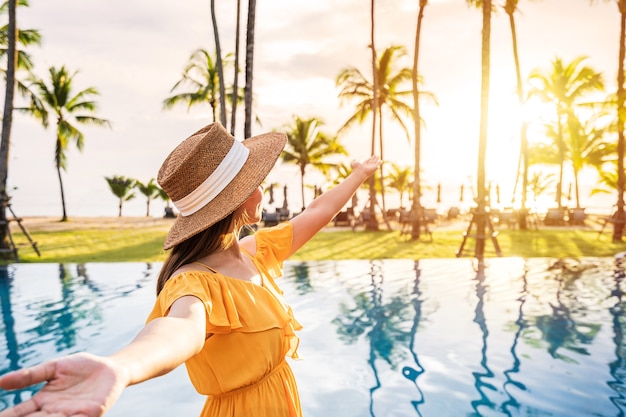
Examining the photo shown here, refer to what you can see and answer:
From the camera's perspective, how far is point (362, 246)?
15539 millimetres

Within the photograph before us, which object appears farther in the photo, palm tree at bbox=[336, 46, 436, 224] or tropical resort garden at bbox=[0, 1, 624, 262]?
palm tree at bbox=[336, 46, 436, 224]

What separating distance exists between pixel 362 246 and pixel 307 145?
2015cm

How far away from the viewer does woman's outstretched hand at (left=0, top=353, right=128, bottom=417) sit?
0.77m

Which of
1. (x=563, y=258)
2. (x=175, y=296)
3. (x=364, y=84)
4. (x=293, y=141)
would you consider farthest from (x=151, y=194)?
(x=175, y=296)

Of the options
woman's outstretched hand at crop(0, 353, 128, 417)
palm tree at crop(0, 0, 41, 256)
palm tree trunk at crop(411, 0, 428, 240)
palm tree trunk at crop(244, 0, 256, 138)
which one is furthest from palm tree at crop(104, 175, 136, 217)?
woman's outstretched hand at crop(0, 353, 128, 417)

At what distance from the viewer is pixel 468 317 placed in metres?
7.38

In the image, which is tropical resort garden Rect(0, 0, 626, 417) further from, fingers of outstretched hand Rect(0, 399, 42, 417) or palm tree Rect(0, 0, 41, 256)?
fingers of outstretched hand Rect(0, 399, 42, 417)

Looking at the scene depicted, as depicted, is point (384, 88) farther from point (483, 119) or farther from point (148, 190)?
point (148, 190)

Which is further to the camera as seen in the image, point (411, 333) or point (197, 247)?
point (411, 333)

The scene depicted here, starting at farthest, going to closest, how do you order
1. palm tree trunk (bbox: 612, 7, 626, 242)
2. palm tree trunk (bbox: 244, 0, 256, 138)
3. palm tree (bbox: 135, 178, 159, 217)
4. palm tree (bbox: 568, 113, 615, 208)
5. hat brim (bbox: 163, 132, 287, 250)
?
palm tree (bbox: 135, 178, 159, 217), palm tree (bbox: 568, 113, 615, 208), palm tree trunk (bbox: 612, 7, 626, 242), palm tree trunk (bbox: 244, 0, 256, 138), hat brim (bbox: 163, 132, 287, 250)

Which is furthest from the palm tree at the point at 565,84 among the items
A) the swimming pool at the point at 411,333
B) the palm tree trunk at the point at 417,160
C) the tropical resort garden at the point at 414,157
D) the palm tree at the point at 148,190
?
the palm tree at the point at 148,190

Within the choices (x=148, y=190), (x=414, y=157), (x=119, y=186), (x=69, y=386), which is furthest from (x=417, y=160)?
(x=148, y=190)

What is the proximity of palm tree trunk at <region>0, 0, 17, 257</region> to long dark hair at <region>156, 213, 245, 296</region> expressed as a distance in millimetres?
14082

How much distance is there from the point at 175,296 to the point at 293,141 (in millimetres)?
33569
